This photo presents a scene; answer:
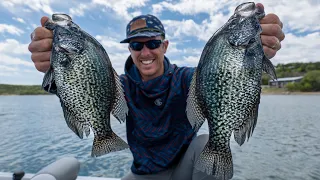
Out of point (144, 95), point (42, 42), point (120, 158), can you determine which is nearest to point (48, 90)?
point (42, 42)

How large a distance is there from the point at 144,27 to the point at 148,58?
1.33ft

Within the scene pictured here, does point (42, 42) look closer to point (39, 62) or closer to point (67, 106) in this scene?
point (39, 62)

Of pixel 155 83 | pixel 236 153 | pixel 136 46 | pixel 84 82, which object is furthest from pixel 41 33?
pixel 236 153

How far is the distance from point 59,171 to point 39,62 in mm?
1940

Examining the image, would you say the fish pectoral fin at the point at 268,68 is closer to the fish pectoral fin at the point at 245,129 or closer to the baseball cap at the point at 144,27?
the fish pectoral fin at the point at 245,129

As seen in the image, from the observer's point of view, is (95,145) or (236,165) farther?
(236,165)

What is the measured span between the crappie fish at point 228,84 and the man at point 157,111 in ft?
2.76

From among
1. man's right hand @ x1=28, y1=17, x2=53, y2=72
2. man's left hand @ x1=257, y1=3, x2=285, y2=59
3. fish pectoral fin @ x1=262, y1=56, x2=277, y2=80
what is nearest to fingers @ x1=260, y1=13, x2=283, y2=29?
man's left hand @ x1=257, y1=3, x2=285, y2=59

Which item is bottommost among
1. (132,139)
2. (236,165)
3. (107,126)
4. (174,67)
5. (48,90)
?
(236,165)

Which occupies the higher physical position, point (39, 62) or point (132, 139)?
point (39, 62)

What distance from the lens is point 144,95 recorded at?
12.1 feet

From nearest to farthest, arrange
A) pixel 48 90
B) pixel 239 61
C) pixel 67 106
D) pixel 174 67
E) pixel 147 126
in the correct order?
pixel 239 61
pixel 67 106
pixel 48 90
pixel 147 126
pixel 174 67

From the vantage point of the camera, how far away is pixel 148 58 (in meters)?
3.46

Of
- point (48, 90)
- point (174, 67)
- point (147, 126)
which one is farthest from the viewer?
point (174, 67)
